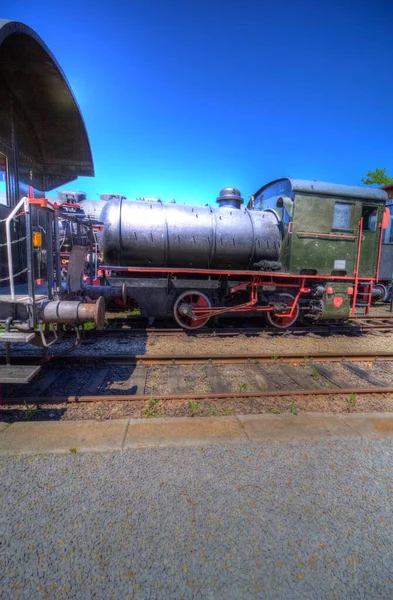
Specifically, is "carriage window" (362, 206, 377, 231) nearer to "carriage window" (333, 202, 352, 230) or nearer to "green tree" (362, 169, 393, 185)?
"carriage window" (333, 202, 352, 230)

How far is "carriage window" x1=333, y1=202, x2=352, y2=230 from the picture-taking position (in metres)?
7.75

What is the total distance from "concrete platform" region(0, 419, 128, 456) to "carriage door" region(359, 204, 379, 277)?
7557 millimetres

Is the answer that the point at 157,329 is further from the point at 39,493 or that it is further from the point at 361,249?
the point at 361,249

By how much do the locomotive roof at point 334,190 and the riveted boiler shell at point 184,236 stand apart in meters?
1.06

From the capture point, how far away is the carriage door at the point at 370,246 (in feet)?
26.5

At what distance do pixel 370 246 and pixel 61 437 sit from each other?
8.43 m

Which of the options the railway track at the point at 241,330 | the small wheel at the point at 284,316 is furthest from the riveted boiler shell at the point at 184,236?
the railway track at the point at 241,330

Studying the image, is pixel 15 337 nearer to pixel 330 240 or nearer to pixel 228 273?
pixel 228 273

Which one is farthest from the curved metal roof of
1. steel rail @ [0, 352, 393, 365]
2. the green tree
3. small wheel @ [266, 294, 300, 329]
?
the green tree

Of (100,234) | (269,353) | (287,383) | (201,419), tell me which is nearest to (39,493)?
(201,419)

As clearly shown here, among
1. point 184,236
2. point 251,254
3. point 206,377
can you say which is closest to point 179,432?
point 206,377

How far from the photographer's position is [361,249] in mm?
8062

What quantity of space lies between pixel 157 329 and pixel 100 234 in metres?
2.69

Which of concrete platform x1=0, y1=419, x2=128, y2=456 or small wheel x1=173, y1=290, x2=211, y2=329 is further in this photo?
small wheel x1=173, y1=290, x2=211, y2=329
